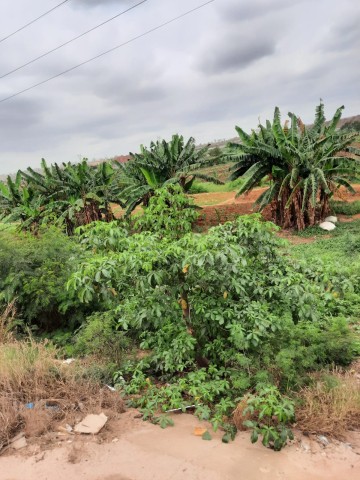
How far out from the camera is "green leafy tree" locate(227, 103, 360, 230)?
36.3ft

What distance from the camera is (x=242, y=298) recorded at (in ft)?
12.4

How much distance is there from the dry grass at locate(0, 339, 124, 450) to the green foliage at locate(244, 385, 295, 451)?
132 centimetres

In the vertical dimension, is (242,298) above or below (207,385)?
above

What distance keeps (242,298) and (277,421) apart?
3.79 feet

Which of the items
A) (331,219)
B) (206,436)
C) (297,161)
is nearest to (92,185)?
(297,161)

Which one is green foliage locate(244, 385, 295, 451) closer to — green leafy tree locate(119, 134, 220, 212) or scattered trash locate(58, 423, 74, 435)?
scattered trash locate(58, 423, 74, 435)

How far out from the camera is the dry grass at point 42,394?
3.32 meters

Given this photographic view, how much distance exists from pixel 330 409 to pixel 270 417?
539mm

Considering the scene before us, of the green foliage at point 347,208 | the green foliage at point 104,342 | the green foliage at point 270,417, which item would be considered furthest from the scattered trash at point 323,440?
the green foliage at point 347,208

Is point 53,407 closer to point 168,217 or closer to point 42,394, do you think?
point 42,394

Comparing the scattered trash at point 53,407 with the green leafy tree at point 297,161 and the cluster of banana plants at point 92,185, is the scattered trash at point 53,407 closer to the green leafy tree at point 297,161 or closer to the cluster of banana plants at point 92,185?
the cluster of banana plants at point 92,185

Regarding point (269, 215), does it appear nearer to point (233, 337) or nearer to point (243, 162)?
point (243, 162)

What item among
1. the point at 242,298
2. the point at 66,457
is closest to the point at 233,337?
the point at 242,298

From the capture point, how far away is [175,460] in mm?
2951
